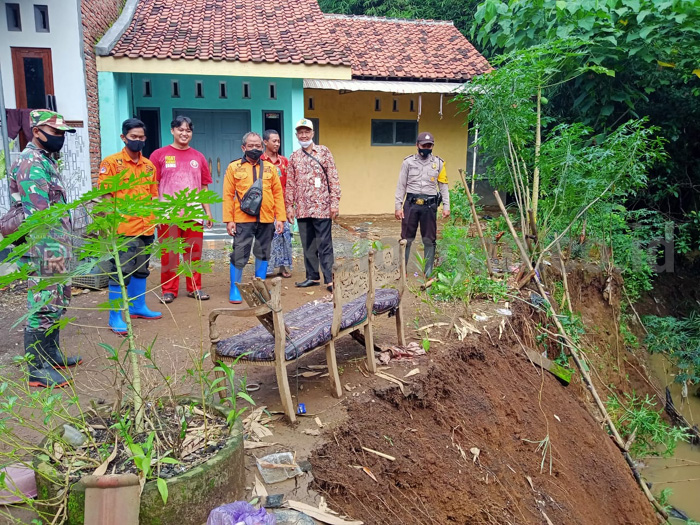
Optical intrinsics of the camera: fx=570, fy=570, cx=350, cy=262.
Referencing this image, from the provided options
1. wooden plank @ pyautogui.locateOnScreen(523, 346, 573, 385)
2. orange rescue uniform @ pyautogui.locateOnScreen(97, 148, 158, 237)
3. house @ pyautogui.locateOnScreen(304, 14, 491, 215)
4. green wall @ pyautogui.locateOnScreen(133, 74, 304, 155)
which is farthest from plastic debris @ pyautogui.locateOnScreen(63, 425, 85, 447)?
house @ pyautogui.locateOnScreen(304, 14, 491, 215)

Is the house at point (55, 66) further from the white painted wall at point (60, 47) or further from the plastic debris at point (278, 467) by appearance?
the plastic debris at point (278, 467)

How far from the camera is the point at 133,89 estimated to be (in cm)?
1105

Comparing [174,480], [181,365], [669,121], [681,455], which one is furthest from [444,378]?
[669,121]

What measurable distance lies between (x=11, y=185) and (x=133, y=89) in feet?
24.9

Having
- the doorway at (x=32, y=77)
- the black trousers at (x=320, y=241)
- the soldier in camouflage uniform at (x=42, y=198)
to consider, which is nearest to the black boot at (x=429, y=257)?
the black trousers at (x=320, y=241)

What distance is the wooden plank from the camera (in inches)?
243

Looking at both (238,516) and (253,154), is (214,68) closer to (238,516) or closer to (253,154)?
(253,154)

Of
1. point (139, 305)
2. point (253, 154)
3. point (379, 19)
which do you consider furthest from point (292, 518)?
point (379, 19)

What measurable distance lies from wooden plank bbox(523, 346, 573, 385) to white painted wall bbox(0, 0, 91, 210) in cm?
695

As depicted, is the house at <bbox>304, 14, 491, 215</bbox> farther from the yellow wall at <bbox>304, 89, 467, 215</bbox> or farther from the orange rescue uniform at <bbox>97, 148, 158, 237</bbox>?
the orange rescue uniform at <bbox>97, 148, 158, 237</bbox>

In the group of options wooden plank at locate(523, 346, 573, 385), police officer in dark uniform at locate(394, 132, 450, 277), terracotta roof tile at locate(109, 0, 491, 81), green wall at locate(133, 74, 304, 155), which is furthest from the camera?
green wall at locate(133, 74, 304, 155)

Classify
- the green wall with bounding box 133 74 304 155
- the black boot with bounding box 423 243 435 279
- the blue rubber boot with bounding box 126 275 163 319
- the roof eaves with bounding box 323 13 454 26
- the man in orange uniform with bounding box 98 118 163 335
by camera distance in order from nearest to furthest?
the man in orange uniform with bounding box 98 118 163 335
the blue rubber boot with bounding box 126 275 163 319
the black boot with bounding box 423 243 435 279
the green wall with bounding box 133 74 304 155
the roof eaves with bounding box 323 13 454 26

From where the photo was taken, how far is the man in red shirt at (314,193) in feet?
22.1

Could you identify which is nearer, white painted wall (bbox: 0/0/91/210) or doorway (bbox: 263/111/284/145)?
white painted wall (bbox: 0/0/91/210)
